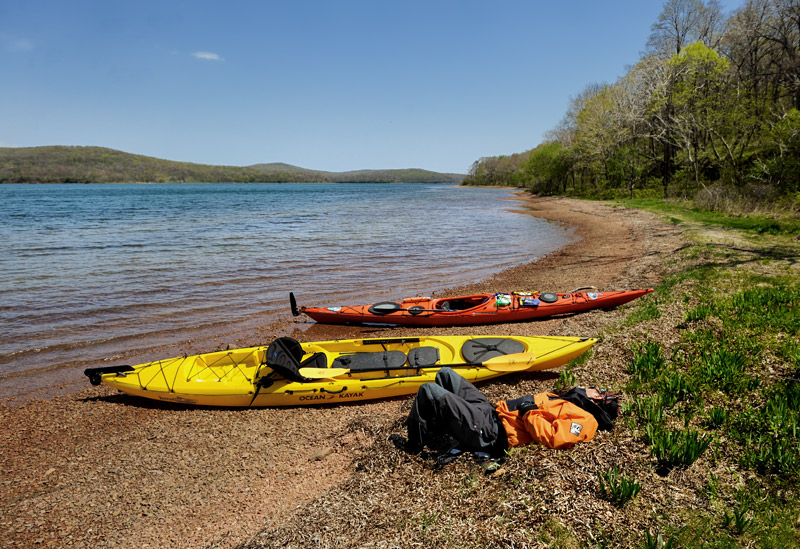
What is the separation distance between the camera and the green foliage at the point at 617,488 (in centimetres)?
346

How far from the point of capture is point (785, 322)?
6176 mm

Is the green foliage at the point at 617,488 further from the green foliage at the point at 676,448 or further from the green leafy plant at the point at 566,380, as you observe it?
the green leafy plant at the point at 566,380

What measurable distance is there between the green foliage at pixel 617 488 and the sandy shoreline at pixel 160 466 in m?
2.83

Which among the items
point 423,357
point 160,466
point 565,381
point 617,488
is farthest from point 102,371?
point 617,488

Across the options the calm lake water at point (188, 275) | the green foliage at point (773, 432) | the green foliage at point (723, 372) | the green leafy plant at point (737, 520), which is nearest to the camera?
the green leafy plant at point (737, 520)

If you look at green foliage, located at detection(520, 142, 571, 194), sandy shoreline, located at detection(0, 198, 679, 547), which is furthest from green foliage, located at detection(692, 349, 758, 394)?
green foliage, located at detection(520, 142, 571, 194)

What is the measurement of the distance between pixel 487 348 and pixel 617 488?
→ 161 inches

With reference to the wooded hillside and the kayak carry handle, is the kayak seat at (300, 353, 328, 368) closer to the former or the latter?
the kayak carry handle

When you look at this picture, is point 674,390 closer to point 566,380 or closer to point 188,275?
point 566,380

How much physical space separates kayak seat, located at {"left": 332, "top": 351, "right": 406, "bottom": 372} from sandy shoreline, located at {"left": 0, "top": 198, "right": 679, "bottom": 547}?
26.1 inches

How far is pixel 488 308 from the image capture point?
10.4 m

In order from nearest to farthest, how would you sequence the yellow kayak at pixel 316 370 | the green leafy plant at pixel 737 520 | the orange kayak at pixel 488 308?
the green leafy plant at pixel 737 520 < the yellow kayak at pixel 316 370 < the orange kayak at pixel 488 308

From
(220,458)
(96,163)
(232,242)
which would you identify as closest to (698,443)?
(220,458)

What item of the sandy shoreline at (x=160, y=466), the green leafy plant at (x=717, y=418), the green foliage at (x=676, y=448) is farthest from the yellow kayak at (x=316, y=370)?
the green foliage at (x=676, y=448)
